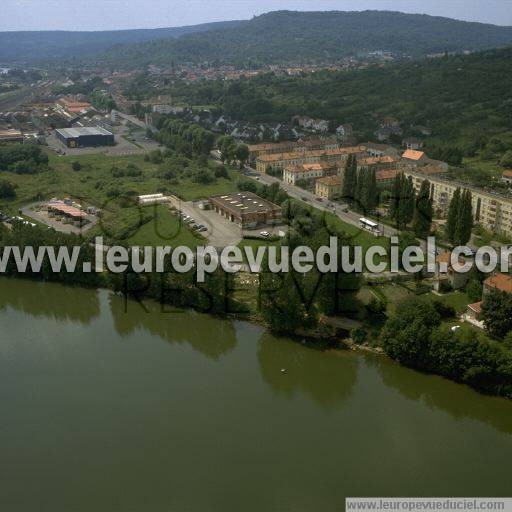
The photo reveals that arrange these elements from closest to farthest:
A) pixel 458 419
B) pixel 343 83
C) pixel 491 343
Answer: pixel 458 419 < pixel 491 343 < pixel 343 83

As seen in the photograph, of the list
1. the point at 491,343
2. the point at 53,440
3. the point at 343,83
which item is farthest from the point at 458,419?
the point at 343,83

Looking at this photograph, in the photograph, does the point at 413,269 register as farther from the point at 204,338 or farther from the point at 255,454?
the point at 255,454

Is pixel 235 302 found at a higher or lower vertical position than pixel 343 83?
lower

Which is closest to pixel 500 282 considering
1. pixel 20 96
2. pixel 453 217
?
pixel 453 217

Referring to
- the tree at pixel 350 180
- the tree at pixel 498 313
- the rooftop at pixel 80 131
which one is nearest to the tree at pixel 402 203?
the tree at pixel 350 180

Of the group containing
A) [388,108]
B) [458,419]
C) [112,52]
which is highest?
[112,52]

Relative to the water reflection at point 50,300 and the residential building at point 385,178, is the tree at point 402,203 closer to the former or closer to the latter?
the residential building at point 385,178

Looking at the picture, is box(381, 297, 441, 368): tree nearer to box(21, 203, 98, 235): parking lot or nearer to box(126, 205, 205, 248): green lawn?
box(126, 205, 205, 248): green lawn
